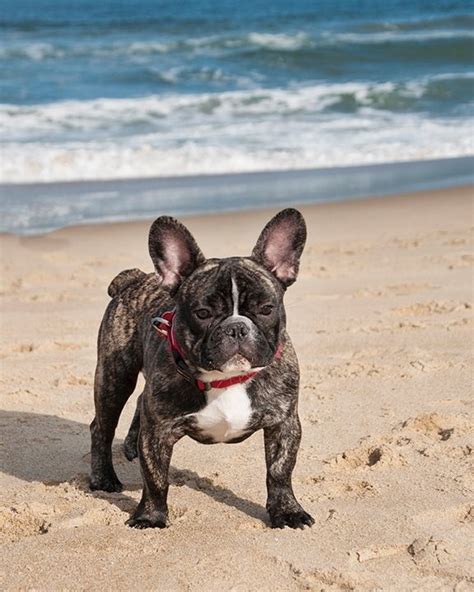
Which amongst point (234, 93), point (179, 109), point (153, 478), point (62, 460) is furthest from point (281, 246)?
point (234, 93)

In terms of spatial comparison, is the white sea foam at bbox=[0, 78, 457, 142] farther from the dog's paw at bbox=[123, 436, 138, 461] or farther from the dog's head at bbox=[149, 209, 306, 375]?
the dog's head at bbox=[149, 209, 306, 375]

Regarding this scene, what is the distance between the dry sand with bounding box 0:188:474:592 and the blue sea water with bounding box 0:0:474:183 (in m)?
5.36

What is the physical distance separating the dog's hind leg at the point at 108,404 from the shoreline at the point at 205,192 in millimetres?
6003

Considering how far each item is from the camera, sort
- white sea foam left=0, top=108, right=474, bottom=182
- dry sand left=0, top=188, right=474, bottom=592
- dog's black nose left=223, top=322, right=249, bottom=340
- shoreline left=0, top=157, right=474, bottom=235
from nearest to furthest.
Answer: dog's black nose left=223, top=322, right=249, bottom=340
dry sand left=0, top=188, right=474, bottom=592
shoreline left=0, top=157, right=474, bottom=235
white sea foam left=0, top=108, right=474, bottom=182

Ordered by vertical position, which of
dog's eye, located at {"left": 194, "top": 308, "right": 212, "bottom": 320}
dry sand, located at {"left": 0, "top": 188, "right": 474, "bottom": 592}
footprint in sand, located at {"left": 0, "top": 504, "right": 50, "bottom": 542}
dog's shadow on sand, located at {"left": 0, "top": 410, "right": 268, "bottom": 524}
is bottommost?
dog's shadow on sand, located at {"left": 0, "top": 410, "right": 268, "bottom": 524}

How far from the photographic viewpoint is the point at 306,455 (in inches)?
212

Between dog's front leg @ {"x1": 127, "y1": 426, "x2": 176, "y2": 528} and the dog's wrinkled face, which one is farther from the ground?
the dog's wrinkled face

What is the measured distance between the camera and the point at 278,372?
174 inches

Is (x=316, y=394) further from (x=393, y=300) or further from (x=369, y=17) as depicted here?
(x=369, y=17)

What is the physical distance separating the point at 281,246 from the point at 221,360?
653 mm

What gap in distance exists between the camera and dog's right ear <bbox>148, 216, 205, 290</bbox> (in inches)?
173

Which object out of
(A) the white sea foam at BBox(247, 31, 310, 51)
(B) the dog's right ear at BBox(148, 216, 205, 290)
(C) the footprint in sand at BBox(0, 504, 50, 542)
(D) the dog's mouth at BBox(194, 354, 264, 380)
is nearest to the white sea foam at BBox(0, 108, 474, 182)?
(A) the white sea foam at BBox(247, 31, 310, 51)

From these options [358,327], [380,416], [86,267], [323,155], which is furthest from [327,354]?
[323,155]

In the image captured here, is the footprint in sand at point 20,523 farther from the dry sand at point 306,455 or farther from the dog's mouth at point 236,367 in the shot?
the dog's mouth at point 236,367
